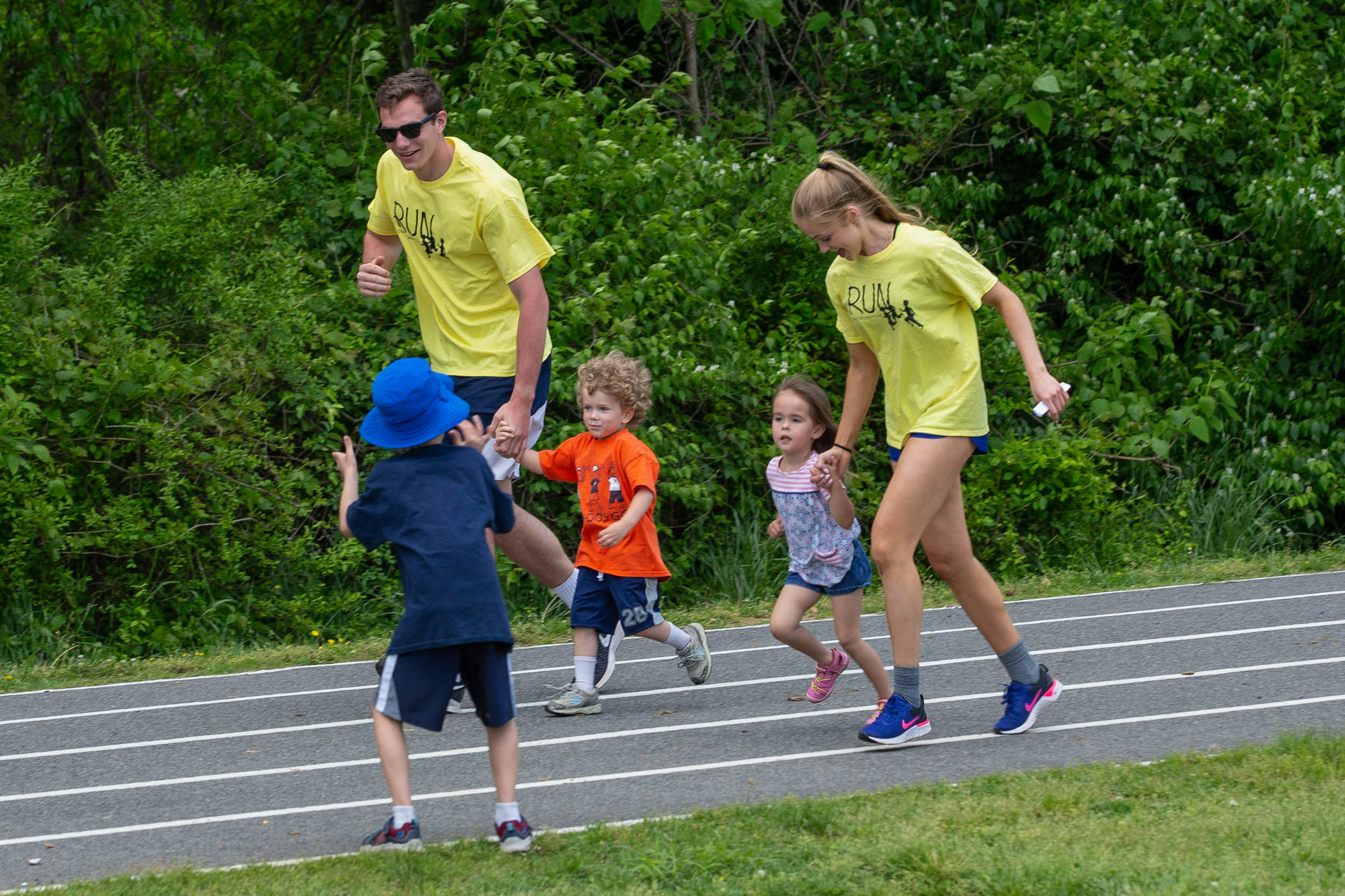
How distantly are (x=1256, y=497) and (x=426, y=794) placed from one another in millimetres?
7210

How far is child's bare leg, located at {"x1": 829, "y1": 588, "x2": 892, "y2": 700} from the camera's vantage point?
5.36 metres

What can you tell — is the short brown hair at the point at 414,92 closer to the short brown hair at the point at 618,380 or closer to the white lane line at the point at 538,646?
the short brown hair at the point at 618,380

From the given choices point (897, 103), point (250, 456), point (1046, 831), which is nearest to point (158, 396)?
point (250, 456)

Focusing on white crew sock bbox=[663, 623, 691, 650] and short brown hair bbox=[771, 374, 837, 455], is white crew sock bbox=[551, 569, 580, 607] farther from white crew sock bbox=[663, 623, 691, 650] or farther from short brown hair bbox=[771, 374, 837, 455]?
short brown hair bbox=[771, 374, 837, 455]

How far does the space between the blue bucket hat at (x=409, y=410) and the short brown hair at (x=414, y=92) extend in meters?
1.47

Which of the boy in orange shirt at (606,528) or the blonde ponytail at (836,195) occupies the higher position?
the blonde ponytail at (836,195)

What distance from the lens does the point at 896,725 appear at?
5129 mm

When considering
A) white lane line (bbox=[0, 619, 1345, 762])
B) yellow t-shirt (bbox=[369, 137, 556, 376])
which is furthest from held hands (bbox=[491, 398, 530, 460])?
white lane line (bbox=[0, 619, 1345, 762])

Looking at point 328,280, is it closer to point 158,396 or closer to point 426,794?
point 158,396

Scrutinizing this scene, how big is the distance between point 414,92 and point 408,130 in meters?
0.15

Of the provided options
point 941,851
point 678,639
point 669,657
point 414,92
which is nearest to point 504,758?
point 941,851

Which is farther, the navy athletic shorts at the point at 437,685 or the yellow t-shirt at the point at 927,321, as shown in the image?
the yellow t-shirt at the point at 927,321

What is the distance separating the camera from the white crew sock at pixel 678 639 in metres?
6.01

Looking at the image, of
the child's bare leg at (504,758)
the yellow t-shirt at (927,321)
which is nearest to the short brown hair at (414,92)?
the yellow t-shirt at (927,321)
